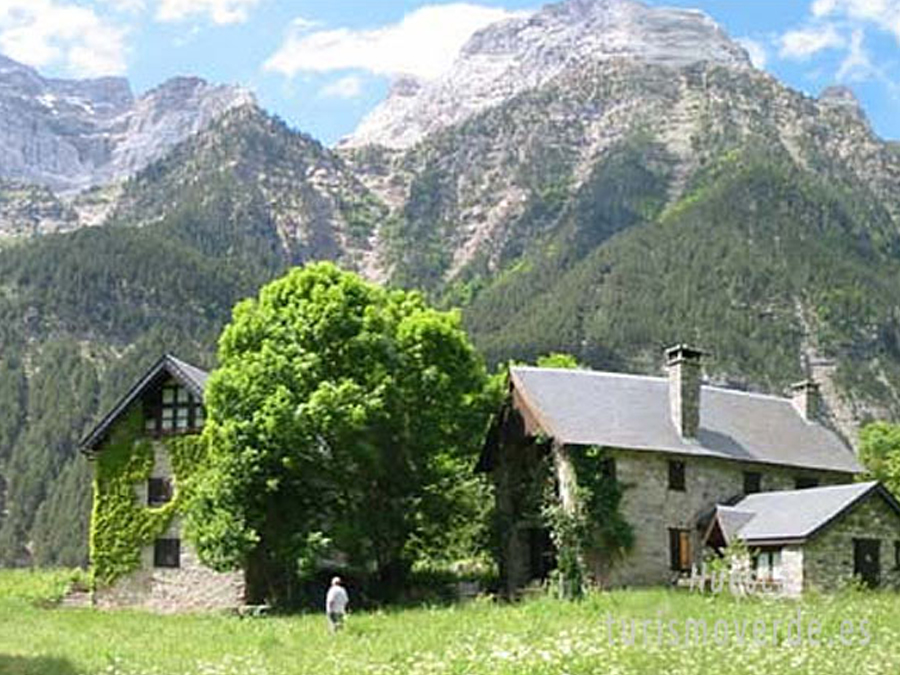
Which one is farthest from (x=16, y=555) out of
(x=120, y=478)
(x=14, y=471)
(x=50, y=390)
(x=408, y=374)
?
(x=408, y=374)

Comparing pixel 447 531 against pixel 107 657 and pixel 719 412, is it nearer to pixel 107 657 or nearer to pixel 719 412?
pixel 719 412

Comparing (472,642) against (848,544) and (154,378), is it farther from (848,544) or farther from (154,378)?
(154,378)

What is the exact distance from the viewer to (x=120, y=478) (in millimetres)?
58062

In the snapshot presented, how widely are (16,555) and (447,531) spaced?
129 metres

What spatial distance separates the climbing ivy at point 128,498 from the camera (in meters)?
57.1

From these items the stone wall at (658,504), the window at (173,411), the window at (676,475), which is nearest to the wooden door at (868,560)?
the stone wall at (658,504)

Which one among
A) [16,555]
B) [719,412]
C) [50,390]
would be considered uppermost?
[50,390]

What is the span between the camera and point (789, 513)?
47594mm

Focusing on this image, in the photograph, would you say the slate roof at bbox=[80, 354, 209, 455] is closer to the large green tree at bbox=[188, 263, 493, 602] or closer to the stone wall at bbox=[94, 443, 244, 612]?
the stone wall at bbox=[94, 443, 244, 612]

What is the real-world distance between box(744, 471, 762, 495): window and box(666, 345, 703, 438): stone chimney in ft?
9.22

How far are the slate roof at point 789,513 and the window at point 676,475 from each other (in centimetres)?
198

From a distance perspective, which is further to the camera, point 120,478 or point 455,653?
point 120,478

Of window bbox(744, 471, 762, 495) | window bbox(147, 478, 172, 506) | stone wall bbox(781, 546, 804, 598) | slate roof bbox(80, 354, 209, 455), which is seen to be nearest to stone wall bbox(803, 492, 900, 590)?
stone wall bbox(781, 546, 804, 598)

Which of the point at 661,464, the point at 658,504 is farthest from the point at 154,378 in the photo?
the point at 658,504
